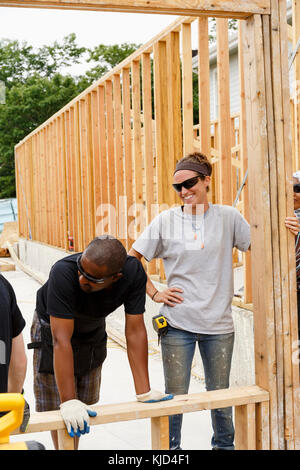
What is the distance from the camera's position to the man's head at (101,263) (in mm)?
2283

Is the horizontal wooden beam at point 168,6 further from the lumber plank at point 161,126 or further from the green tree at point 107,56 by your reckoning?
the green tree at point 107,56

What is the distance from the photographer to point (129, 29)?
89.8 ft

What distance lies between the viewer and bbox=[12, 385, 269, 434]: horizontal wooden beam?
2.19 metres

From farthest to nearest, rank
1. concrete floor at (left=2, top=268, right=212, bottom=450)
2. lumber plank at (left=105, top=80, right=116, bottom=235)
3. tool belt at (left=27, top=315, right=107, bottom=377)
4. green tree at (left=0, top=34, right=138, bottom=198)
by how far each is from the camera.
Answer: green tree at (left=0, top=34, right=138, bottom=198) → lumber plank at (left=105, top=80, right=116, bottom=235) → concrete floor at (left=2, top=268, right=212, bottom=450) → tool belt at (left=27, top=315, right=107, bottom=377)

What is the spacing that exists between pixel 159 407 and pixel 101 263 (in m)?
0.65

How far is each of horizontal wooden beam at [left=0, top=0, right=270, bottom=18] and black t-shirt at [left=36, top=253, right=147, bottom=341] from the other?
106 cm

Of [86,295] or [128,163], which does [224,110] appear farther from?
[86,295]

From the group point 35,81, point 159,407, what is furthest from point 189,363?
point 35,81

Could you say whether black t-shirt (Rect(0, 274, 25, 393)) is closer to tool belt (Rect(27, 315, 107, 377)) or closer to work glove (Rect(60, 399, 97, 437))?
work glove (Rect(60, 399, 97, 437))

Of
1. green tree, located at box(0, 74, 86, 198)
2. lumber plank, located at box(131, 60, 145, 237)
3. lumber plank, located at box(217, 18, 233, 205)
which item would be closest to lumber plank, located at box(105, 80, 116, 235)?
lumber plank, located at box(131, 60, 145, 237)

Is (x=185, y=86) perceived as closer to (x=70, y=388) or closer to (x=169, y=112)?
(x=169, y=112)

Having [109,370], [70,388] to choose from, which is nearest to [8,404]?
[70,388]

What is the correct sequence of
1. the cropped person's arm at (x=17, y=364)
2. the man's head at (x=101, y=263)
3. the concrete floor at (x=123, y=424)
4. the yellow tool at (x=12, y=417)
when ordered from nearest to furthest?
1. the yellow tool at (x=12, y=417)
2. the cropped person's arm at (x=17, y=364)
3. the man's head at (x=101, y=263)
4. the concrete floor at (x=123, y=424)

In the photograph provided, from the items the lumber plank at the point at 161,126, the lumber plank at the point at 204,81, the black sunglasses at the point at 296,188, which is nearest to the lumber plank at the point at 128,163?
the lumber plank at the point at 161,126
